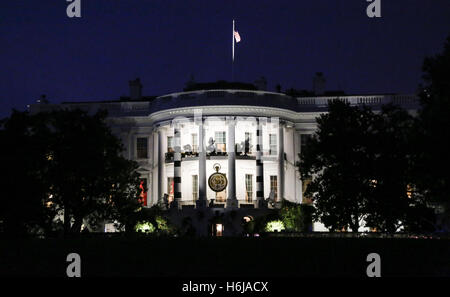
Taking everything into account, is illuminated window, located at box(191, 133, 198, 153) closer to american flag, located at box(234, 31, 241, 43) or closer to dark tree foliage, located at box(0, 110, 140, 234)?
american flag, located at box(234, 31, 241, 43)

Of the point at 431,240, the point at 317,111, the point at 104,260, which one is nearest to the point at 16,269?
the point at 104,260

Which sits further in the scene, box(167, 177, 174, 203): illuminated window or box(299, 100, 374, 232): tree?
box(167, 177, 174, 203): illuminated window

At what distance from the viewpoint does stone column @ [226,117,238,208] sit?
66.2 metres

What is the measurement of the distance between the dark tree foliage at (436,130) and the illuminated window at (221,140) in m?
30.3

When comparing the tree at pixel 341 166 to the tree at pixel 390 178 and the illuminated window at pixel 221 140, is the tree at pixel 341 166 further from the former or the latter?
the illuminated window at pixel 221 140

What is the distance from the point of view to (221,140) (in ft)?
233

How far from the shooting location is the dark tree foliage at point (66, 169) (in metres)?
44.1

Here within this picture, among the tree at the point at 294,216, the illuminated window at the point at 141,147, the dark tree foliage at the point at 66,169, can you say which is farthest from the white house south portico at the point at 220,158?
the dark tree foliage at the point at 66,169

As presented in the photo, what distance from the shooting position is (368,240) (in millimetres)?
34312

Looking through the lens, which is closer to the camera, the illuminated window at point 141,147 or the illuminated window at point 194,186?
the illuminated window at point 194,186

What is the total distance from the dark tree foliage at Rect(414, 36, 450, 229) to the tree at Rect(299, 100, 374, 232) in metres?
8.71

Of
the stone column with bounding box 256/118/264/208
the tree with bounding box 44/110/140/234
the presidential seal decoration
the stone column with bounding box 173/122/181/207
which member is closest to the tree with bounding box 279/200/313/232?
the stone column with bounding box 256/118/264/208
